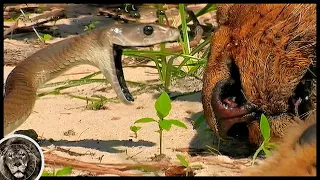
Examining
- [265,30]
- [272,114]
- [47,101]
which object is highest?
[265,30]

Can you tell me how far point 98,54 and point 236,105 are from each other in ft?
4.14

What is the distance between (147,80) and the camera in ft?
18.0

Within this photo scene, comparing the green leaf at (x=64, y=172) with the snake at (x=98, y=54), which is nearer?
the green leaf at (x=64, y=172)

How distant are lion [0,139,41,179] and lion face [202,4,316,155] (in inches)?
34.3

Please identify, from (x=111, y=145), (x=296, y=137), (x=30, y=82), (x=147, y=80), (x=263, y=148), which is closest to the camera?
(x=296, y=137)

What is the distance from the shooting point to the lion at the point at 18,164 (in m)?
3.36

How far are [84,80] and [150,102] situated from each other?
1.67ft

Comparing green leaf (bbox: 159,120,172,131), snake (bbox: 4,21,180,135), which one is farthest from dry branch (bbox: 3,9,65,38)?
green leaf (bbox: 159,120,172,131)

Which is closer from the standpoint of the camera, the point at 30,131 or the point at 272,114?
the point at 272,114

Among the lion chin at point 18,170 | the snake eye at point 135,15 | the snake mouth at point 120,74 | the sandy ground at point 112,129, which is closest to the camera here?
the lion chin at point 18,170

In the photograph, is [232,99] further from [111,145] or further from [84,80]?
[84,80]

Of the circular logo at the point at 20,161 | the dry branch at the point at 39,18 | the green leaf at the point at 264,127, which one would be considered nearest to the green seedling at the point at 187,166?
the green leaf at the point at 264,127

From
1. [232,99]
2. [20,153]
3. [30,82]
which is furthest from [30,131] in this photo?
[232,99]

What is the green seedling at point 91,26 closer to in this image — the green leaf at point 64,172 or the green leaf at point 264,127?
the green leaf at point 64,172
